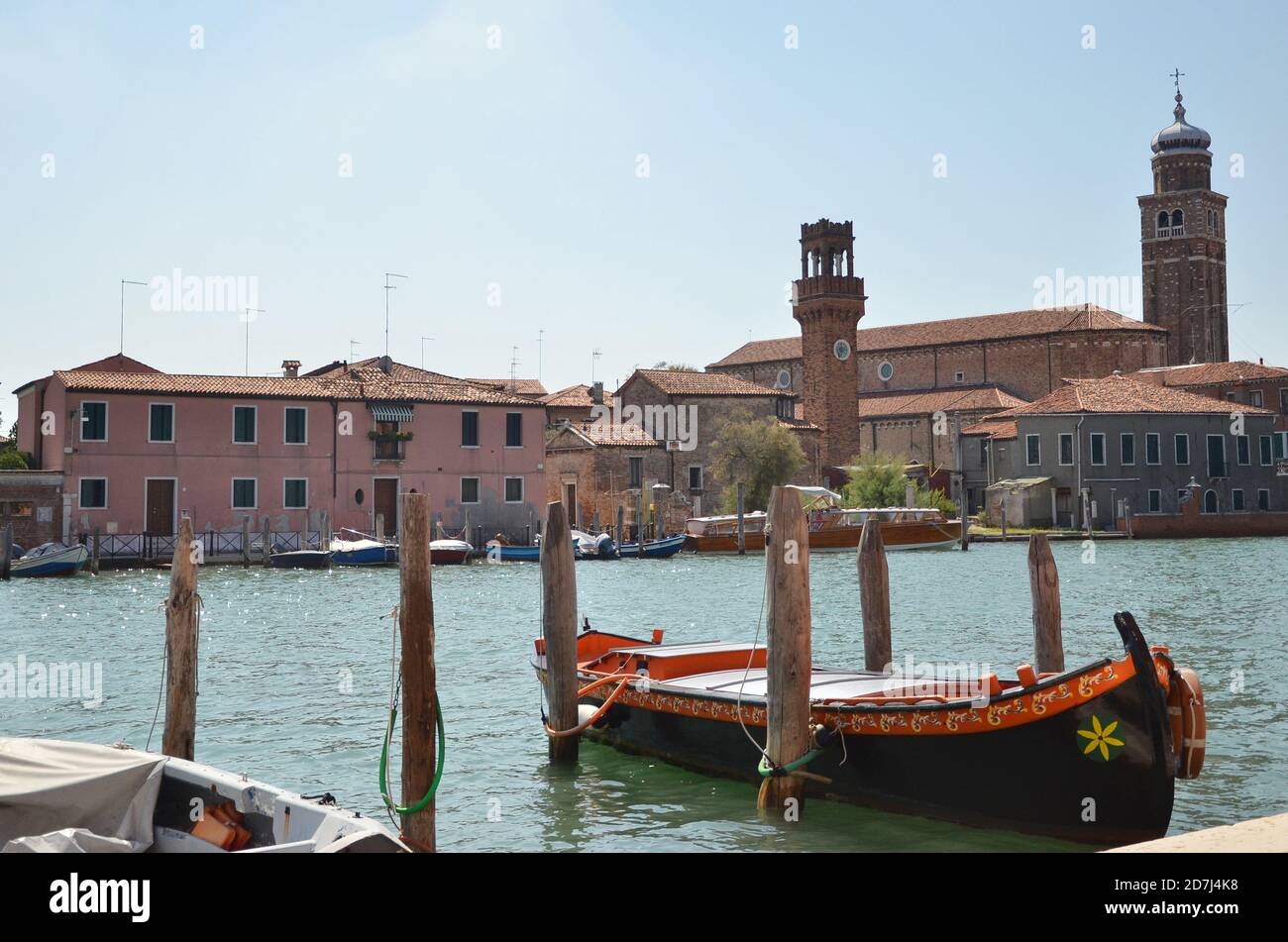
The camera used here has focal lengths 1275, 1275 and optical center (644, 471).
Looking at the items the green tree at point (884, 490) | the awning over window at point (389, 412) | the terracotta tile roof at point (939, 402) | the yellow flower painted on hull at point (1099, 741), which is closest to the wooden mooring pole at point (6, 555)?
the awning over window at point (389, 412)

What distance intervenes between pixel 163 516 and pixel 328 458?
508 cm

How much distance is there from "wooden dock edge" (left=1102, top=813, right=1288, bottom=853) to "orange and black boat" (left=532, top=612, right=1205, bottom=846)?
1147 mm

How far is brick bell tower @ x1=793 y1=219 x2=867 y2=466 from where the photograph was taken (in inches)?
2435

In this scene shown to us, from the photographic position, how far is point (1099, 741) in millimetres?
7910

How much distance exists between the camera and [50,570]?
3222 cm

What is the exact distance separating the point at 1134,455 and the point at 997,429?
6757 millimetres

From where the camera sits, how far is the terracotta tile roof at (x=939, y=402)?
62.4m

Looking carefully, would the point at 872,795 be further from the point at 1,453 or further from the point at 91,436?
the point at 1,453

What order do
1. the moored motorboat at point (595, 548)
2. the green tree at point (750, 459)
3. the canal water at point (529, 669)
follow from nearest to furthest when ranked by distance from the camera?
1. the canal water at point (529, 669)
2. the moored motorboat at point (595, 548)
3. the green tree at point (750, 459)

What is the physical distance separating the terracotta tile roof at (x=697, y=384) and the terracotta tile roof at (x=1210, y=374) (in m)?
19.6

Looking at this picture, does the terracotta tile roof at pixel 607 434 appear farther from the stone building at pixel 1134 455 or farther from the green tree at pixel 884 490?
the stone building at pixel 1134 455

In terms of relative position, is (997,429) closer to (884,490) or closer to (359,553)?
(884,490)

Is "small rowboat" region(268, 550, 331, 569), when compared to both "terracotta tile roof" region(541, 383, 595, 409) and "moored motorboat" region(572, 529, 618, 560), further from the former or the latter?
"terracotta tile roof" region(541, 383, 595, 409)

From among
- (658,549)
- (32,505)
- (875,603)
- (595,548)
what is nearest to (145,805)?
(875,603)
